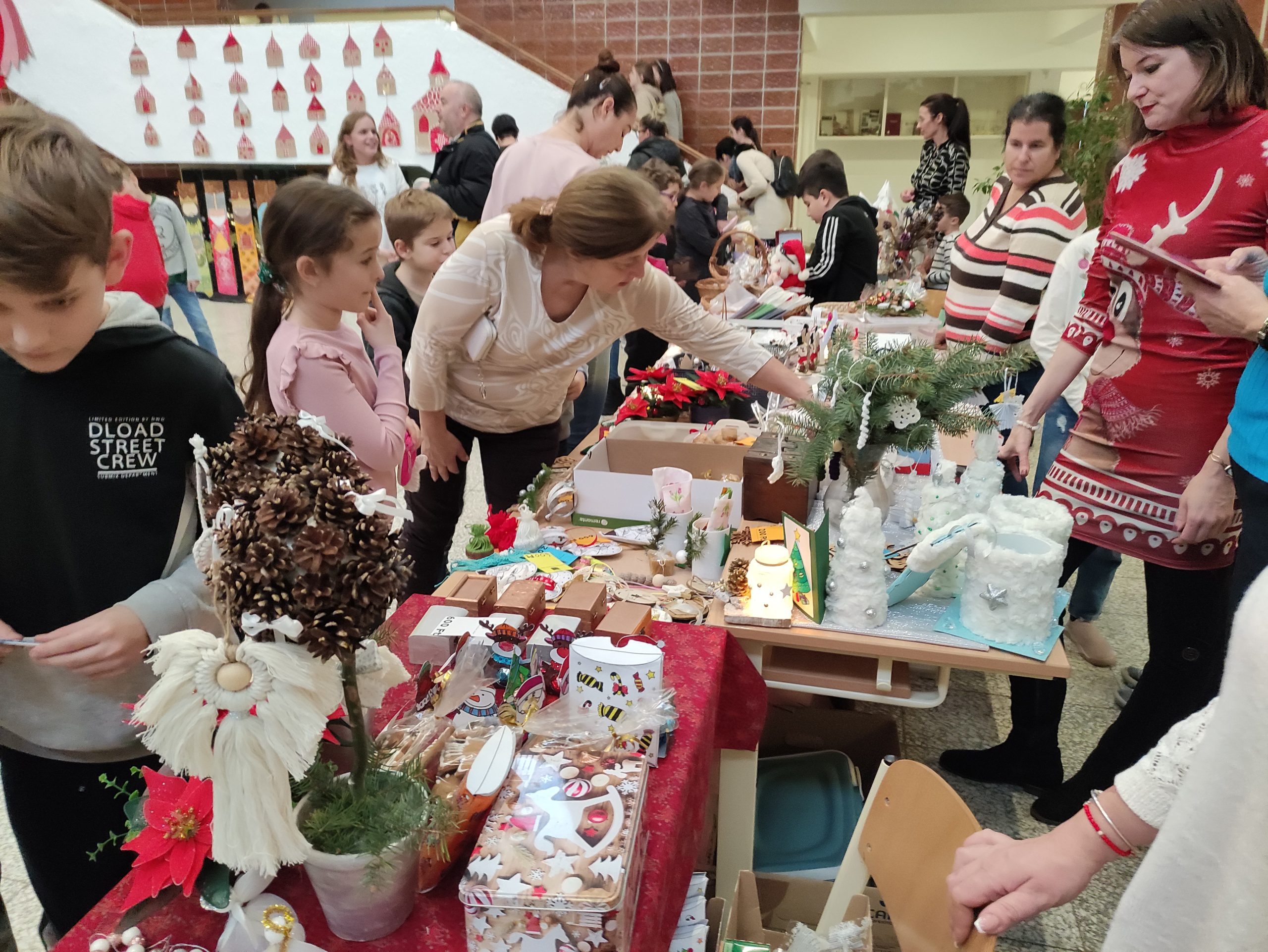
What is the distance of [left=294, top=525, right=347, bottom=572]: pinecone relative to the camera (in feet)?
2.14

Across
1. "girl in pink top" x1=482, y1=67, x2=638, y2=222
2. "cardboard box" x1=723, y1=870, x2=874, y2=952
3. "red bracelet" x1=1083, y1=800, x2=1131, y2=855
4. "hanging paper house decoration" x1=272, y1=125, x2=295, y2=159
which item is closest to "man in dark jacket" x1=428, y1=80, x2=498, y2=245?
"girl in pink top" x1=482, y1=67, x2=638, y2=222

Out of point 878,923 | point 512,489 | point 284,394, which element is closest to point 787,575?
point 878,923

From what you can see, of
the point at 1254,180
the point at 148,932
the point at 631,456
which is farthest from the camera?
the point at 631,456

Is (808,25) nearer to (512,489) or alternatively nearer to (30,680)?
(512,489)

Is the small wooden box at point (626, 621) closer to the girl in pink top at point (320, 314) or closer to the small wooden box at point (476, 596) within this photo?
the small wooden box at point (476, 596)

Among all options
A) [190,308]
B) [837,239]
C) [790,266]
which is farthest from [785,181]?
[190,308]

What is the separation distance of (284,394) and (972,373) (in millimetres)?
1415

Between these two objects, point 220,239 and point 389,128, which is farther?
point 220,239

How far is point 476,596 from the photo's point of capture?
1370 millimetres

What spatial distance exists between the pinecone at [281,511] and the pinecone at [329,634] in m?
0.08

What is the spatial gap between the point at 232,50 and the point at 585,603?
8179mm

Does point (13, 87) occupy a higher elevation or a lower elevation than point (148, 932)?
higher

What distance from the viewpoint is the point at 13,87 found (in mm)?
7566

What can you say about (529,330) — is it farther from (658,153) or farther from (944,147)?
(944,147)
